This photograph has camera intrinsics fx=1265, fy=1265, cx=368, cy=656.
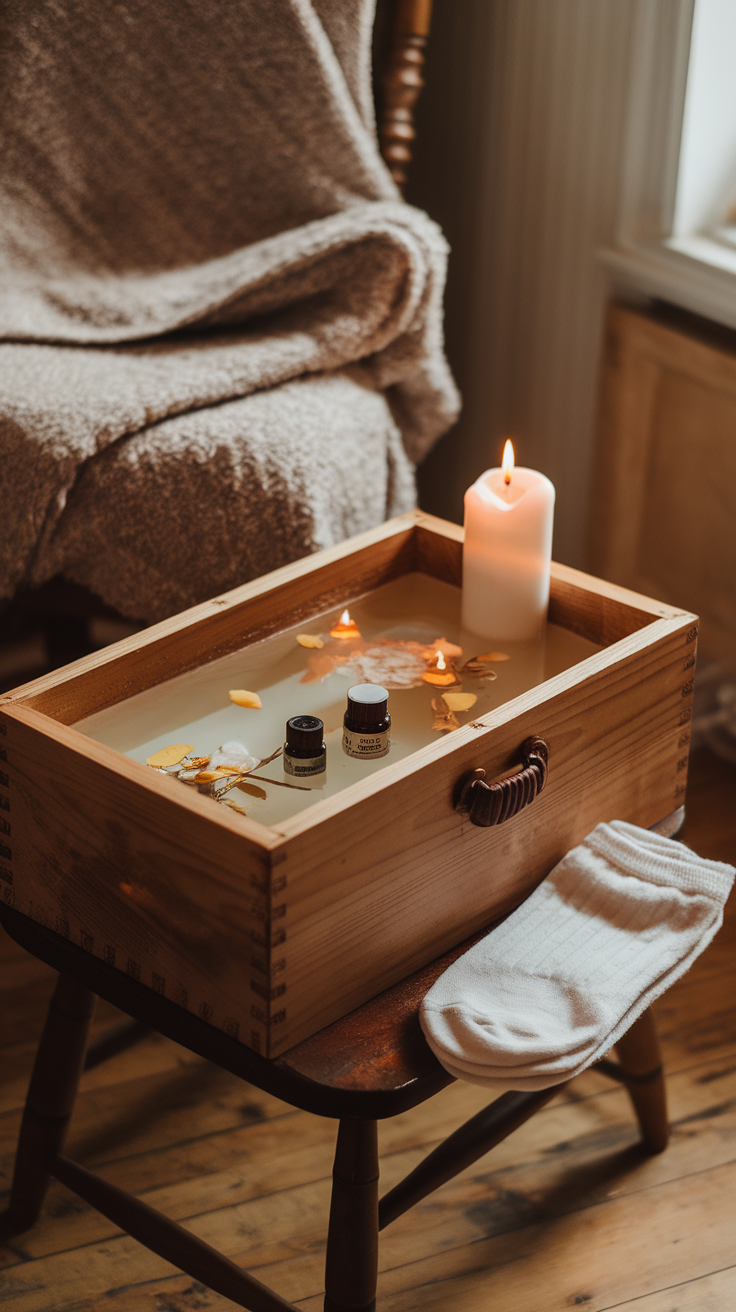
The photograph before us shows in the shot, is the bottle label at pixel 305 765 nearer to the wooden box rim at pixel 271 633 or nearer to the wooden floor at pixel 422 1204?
the wooden box rim at pixel 271 633

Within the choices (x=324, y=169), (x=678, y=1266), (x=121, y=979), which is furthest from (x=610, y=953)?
(x=324, y=169)

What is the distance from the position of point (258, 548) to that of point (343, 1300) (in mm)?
573

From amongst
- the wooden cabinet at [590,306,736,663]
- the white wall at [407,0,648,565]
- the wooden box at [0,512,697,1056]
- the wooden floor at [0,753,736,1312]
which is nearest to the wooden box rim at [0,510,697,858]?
the wooden box at [0,512,697,1056]

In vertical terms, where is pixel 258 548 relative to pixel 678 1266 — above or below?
above

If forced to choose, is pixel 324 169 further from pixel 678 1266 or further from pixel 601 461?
pixel 678 1266

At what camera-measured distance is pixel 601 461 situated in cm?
159

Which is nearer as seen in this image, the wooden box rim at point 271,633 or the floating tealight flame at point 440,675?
the wooden box rim at point 271,633

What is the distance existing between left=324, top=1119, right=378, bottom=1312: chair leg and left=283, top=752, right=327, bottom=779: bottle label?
193mm

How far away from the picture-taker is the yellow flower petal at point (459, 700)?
2.59 ft

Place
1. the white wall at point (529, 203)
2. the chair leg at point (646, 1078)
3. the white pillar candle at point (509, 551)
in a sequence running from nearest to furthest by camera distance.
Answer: the white pillar candle at point (509, 551) < the chair leg at point (646, 1078) < the white wall at point (529, 203)

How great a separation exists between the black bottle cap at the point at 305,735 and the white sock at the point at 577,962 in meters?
0.15

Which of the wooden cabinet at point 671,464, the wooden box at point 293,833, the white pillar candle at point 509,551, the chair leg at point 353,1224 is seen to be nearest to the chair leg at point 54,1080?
the wooden box at point 293,833

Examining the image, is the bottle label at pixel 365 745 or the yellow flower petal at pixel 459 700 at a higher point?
the bottle label at pixel 365 745

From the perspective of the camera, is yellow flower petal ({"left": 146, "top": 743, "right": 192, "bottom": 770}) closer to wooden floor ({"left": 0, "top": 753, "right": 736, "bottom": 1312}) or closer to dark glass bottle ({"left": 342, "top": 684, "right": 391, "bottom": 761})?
dark glass bottle ({"left": 342, "top": 684, "right": 391, "bottom": 761})
